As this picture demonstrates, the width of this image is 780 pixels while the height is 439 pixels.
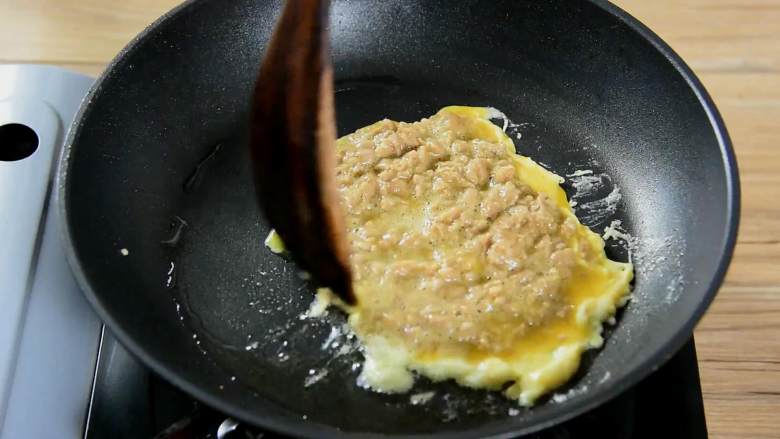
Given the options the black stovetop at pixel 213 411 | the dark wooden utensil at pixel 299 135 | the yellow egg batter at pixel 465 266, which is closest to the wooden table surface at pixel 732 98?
the black stovetop at pixel 213 411

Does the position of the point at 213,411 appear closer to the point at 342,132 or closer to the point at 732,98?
the point at 342,132

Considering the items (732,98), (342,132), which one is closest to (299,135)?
(342,132)

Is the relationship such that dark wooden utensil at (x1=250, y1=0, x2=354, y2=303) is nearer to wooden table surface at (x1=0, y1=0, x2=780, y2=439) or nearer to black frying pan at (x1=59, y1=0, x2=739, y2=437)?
black frying pan at (x1=59, y1=0, x2=739, y2=437)

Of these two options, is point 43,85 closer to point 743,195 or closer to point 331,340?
point 331,340

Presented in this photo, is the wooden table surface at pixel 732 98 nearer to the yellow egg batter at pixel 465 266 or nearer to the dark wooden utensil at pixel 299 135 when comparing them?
the yellow egg batter at pixel 465 266

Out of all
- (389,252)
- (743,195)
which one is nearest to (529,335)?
(389,252)

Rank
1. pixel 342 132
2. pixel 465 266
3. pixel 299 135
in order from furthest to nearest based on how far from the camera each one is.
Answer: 1. pixel 342 132
2. pixel 465 266
3. pixel 299 135
